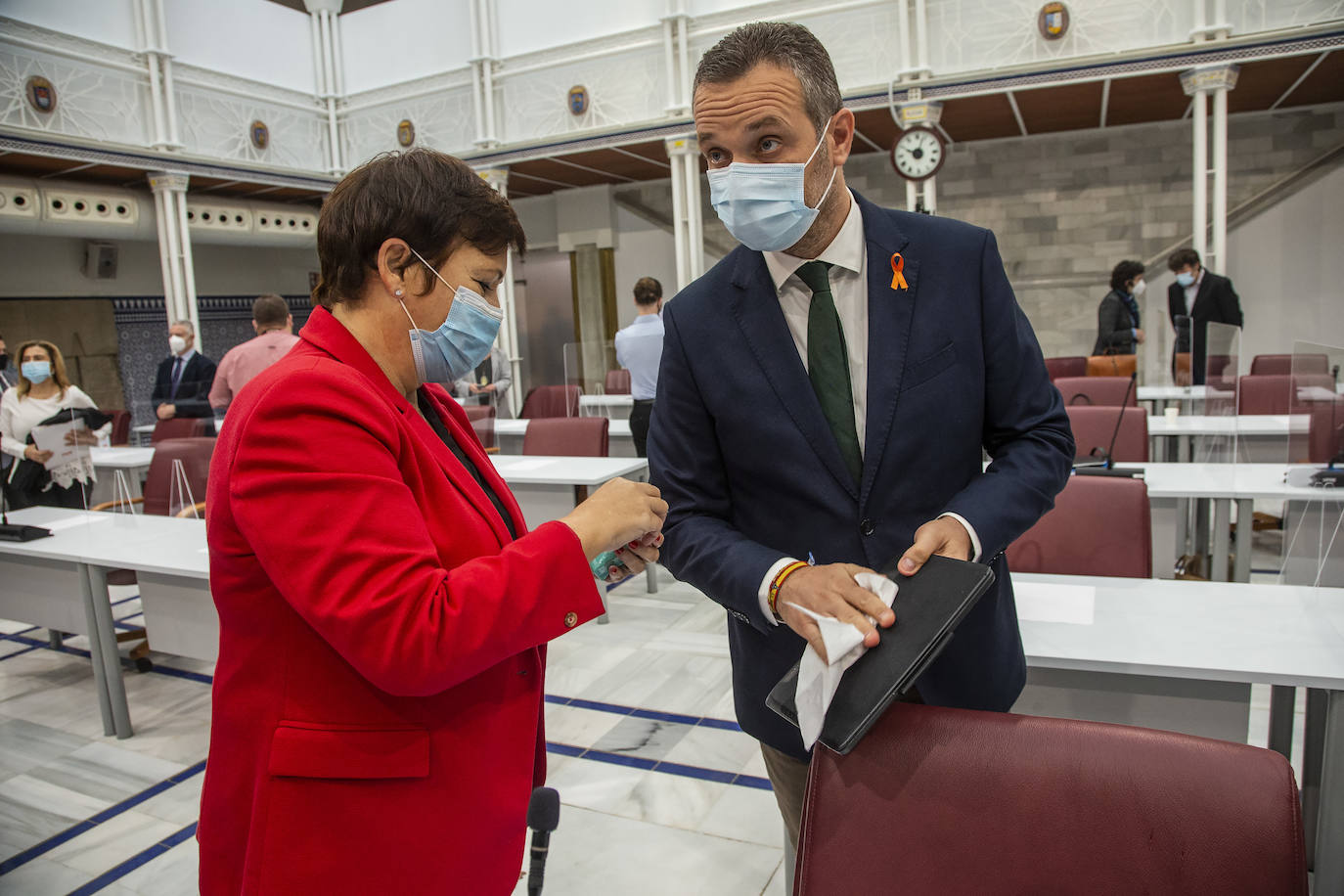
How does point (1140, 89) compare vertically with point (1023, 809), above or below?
above

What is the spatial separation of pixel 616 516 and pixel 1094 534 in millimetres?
1842

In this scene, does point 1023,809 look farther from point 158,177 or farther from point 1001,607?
point 158,177

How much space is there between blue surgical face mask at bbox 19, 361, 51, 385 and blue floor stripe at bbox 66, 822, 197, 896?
3716 mm

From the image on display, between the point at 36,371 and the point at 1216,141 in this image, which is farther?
the point at 1216,141

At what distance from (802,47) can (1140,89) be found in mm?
9725

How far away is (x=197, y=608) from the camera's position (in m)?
3.37

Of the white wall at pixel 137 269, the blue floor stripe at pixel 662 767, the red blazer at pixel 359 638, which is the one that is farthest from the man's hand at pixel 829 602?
the white wall at pixel 137 269

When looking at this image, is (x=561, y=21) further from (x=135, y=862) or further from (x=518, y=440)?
(x=135, y=862)

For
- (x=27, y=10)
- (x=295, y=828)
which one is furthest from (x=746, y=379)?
(x=27, y=10)

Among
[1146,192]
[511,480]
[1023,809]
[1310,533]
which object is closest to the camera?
[1023,809]

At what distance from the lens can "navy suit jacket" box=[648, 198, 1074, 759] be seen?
1.30 meters

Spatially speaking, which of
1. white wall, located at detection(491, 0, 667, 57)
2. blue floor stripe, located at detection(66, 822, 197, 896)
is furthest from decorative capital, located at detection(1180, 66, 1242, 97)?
blue floor stripe, located at detection(66, 822, 197, 896)

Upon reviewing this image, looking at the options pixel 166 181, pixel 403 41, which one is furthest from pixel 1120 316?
pixel 166 181

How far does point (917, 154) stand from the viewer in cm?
858
